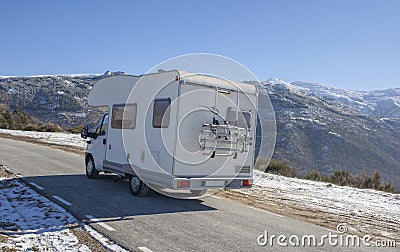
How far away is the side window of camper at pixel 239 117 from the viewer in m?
9.62

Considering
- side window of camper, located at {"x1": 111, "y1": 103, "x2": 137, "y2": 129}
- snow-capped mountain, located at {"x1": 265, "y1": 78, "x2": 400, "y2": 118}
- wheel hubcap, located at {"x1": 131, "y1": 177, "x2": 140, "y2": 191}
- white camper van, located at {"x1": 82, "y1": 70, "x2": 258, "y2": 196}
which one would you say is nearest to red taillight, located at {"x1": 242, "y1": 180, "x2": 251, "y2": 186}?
white camper van, located at {"x1": 82, "y1": 70, "x2": 258, "y2": 196}

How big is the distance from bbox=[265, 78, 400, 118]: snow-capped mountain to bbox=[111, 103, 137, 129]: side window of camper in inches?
2773

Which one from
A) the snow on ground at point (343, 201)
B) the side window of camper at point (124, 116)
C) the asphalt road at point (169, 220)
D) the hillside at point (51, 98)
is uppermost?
the hillside at point (51, 98)

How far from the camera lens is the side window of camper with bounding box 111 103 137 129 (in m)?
10.2

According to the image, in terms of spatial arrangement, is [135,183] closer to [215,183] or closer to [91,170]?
[215,183]

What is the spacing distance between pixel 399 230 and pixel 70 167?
11569mm

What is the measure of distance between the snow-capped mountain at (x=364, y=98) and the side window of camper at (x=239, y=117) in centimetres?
7083

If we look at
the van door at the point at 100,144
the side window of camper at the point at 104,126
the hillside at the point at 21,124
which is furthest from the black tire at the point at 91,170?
the hillside at the point at 21,124

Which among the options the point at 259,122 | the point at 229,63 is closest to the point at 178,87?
the point at 229,63

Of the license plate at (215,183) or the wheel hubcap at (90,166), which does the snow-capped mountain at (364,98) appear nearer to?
the wheel hubcap at (90,166)

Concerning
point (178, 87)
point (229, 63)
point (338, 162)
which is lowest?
point (338, 162)

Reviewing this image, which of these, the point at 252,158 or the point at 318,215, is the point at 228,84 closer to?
the point at 252,158

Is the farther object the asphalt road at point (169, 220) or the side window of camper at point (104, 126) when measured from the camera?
the side window of camper at point (104, 126)

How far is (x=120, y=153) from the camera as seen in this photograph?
10859 mm
